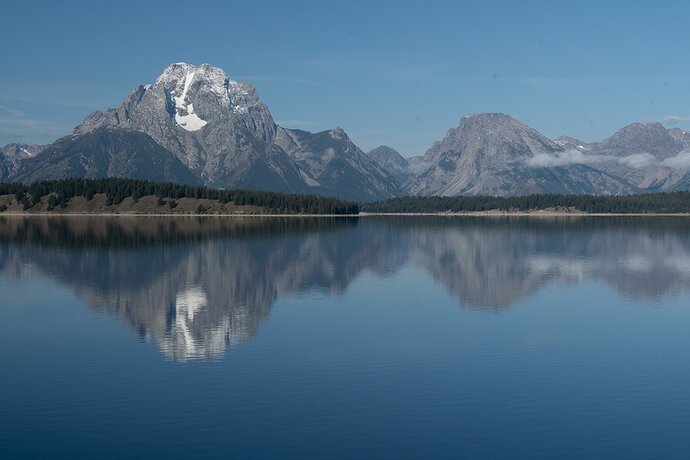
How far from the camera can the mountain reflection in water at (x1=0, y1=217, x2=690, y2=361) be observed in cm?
7444

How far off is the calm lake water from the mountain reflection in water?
659 mm

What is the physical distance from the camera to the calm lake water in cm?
3862

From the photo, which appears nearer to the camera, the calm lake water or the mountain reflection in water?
the calm lake water

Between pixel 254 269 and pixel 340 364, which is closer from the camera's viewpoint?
pixel 340 364

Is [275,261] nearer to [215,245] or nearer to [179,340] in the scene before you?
[215,245]

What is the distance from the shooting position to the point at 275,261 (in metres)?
130

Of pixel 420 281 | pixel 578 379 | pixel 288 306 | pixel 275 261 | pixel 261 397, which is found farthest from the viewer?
pixel 275 261

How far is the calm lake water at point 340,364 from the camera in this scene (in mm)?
38625

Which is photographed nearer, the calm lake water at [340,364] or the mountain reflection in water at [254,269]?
the calm lake water at [340,364]

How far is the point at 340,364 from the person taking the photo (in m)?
54.0

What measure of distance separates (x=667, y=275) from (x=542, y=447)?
84.9m

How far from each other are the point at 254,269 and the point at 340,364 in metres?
64.2

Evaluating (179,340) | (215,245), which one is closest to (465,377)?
(179,340)

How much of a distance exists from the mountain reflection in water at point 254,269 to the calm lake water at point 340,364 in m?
0.66
